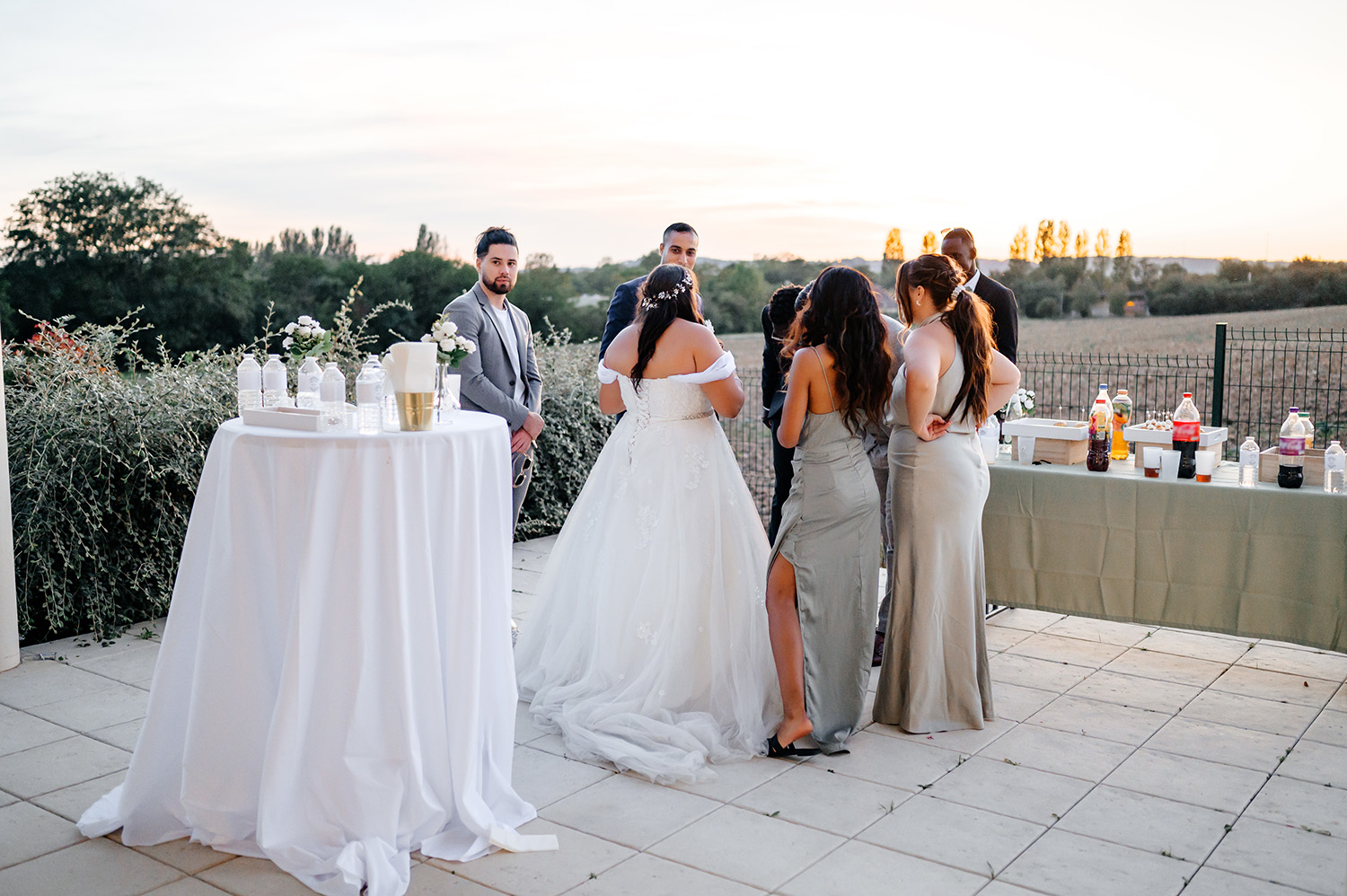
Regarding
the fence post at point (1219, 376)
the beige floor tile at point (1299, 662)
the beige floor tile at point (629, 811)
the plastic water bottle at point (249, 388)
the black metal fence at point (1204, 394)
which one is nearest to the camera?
the beige floor tile at point (629, 811)

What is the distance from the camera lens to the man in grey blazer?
15.5 feet

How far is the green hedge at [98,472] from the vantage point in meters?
5.01

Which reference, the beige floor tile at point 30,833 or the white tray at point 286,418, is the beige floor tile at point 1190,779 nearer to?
the white tray at point 286,418

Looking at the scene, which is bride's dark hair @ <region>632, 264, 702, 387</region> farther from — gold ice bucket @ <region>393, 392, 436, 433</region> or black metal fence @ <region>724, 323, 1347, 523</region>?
black metal fence @ <region>724, 323, 1347, 523</region>

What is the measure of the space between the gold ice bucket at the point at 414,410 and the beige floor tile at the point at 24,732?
2.14 m

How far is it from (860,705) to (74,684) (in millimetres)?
3436

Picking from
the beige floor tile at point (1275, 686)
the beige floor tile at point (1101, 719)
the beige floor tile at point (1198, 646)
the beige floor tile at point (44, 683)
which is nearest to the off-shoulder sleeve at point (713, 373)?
the beige floor tile at point (1101, 719)

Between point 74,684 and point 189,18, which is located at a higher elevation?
point 189,18

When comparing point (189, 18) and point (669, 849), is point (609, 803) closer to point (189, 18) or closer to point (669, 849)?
point (669, 849)

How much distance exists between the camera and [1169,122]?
1030cm

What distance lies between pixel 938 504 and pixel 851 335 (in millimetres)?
785

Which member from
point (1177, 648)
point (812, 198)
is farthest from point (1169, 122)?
point (1177, 648)

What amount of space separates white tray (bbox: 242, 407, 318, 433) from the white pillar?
2147mm

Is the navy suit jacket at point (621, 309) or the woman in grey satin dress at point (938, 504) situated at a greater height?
the navy suit jacket at point (621, 309)
